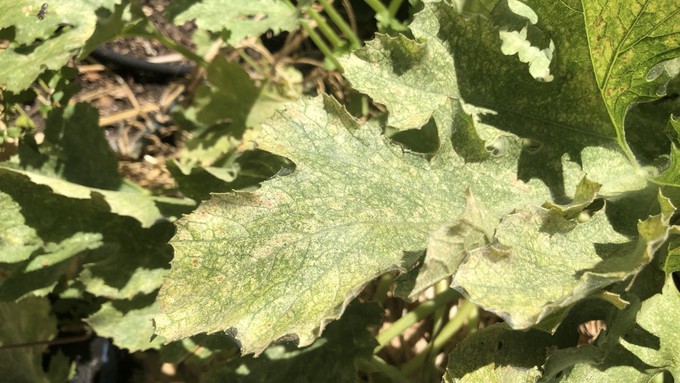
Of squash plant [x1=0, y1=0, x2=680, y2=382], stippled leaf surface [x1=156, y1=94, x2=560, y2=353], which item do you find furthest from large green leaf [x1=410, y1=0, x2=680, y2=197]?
stippled leaf surface [x1=156, y1=94, x2=560, y2=353]

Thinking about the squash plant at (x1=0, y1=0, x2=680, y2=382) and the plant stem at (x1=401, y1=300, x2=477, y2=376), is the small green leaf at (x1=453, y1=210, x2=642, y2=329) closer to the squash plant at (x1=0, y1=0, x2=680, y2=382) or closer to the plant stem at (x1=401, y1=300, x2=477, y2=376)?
the squash plant at (x1=0, y1=0, x2=680, y2=382)

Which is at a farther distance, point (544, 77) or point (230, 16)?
point (230, 16)

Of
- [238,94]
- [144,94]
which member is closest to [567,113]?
[238,94]

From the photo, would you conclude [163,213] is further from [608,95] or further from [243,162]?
[608,95]

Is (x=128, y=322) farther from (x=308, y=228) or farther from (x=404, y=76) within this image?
(x=404, y=76)

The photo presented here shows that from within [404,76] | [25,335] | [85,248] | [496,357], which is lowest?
[25,335]

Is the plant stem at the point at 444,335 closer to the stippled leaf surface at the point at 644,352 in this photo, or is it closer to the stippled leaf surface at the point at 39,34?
the stippled leaf surface at the point at 644,352

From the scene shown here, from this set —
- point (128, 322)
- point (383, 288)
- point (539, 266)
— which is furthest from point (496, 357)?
point (128, 322)
